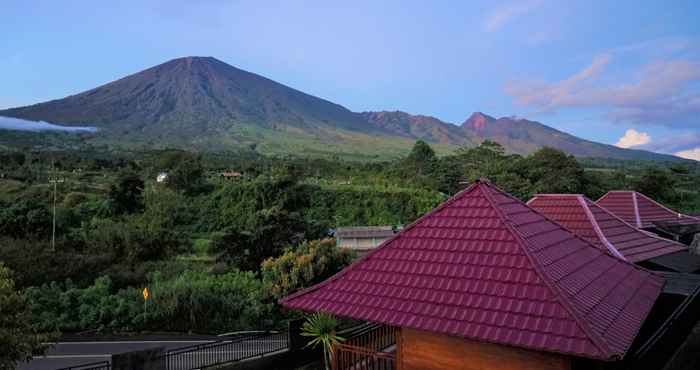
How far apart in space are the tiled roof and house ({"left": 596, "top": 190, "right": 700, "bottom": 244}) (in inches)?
206

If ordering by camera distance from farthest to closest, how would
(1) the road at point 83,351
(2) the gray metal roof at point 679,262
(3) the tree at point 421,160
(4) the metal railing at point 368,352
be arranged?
(3) the tree at point 421,160 → (1) the road at point 83,351 → (2) the gray metal roof at point 679,262 → (4) the metal railing at point 368,352

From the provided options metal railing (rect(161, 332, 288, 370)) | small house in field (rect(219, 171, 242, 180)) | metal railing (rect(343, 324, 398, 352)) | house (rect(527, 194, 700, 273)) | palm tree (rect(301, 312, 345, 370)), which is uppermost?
small house in field (rect(219, 171, 242, 180))

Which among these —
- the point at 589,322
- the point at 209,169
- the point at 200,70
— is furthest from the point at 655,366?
the point at 200,70

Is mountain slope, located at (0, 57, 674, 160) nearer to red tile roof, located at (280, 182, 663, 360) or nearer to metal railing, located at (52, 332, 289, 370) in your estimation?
metal railing, located at (52, 332, 289, 370)

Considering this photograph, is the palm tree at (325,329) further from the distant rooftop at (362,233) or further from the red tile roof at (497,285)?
the distant rooftop at (362,233)

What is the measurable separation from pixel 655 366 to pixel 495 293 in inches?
83.6

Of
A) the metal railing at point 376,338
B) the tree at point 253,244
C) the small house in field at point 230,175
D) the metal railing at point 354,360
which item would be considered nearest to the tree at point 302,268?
the tree at point 253,244

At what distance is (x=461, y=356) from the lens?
17.6ft

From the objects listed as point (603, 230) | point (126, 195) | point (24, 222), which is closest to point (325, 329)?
point (603, 230)

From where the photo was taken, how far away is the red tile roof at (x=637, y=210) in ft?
56.2

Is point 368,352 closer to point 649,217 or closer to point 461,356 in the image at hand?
point 461,356

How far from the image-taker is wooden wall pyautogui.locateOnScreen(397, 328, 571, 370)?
16.0ft

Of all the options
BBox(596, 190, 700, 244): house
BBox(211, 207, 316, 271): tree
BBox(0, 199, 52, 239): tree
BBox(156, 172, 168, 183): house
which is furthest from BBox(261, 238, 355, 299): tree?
BBox(156, 172, 168, 183): house

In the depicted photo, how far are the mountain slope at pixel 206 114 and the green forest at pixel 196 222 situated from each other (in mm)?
23120
